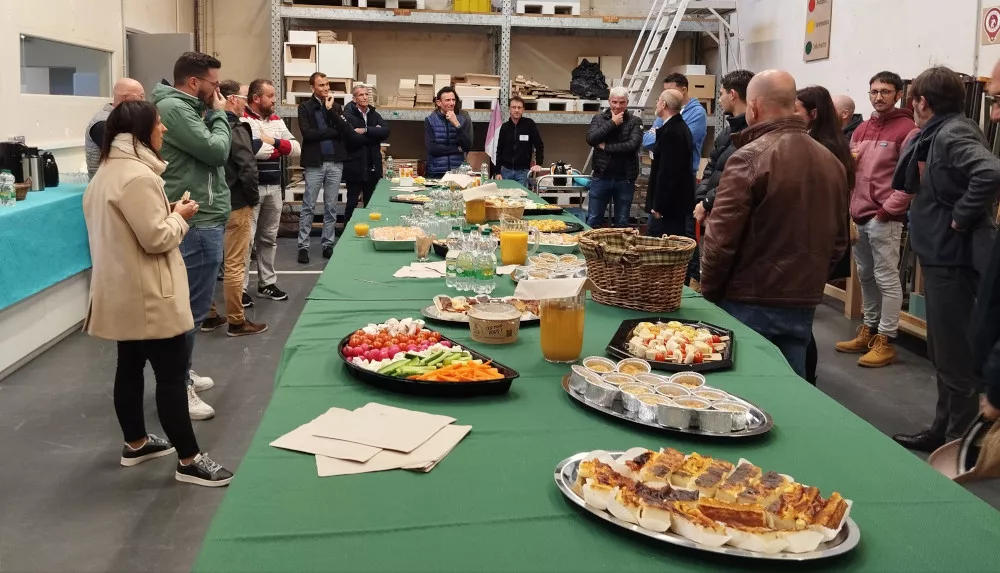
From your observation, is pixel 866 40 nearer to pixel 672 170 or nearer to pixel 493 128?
pixel 672 170

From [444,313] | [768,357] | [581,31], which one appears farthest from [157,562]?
[581,31]

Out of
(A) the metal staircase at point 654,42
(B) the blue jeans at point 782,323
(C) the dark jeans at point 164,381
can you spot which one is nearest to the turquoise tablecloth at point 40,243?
(C) the dark jeans at point 164,381

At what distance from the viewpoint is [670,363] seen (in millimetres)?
2100

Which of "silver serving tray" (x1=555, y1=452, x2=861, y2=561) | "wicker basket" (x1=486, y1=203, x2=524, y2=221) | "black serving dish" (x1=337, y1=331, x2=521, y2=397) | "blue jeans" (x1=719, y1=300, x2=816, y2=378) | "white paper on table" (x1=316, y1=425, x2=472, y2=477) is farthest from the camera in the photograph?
"wicker basket" (x1=486, y1=203, x2=524, y2=221)

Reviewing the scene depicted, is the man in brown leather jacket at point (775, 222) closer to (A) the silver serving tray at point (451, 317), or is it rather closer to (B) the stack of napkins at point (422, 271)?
(A) the silver serving tray at point (451, 317)

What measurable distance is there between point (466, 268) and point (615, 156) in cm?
493

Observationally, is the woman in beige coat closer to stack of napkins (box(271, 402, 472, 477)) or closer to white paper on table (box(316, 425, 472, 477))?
stack of napkins (box(271, 402, 472, 477))

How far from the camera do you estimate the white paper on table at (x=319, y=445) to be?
154 cm

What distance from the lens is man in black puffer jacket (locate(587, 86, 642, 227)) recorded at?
7387 mm

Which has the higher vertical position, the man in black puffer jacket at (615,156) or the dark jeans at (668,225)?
the man in black puffer jacket at (615,156)

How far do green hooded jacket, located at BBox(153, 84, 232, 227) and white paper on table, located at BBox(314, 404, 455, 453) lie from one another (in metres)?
2.37

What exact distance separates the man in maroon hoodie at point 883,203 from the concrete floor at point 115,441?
199mm

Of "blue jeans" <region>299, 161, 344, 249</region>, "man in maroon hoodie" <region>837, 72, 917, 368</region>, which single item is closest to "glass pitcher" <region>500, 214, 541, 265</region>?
"man in maroon hoodie" <region>837, 72, 917, 368</region>

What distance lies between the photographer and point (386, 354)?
2031mm
